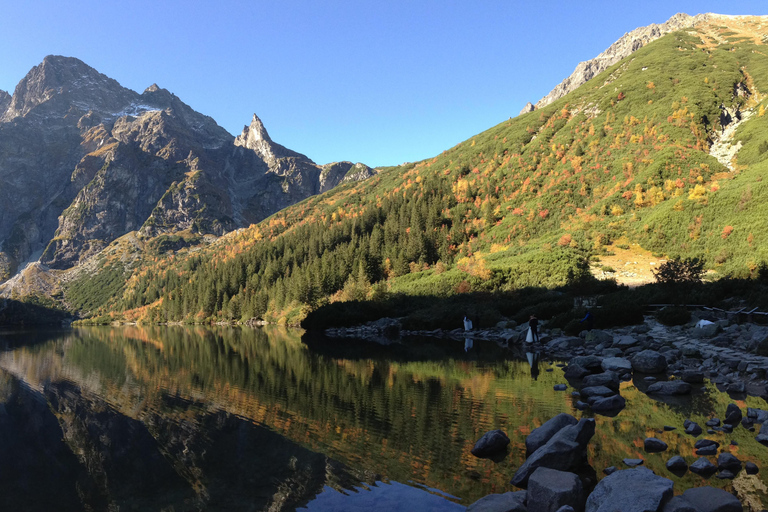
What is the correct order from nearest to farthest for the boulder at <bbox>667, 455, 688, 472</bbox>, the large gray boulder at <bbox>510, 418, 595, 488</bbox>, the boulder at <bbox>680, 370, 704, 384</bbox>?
1. the boulder at <bbox>667, 455, 688, 472</bbox>
2. the large gray boulder at <bbox>510, 418, 595, 488</bbox>
3. the boulder at <bbox>680, 370, 704, 384</bbox>

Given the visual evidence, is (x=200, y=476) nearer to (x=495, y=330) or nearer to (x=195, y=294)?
(x=495, y=330)

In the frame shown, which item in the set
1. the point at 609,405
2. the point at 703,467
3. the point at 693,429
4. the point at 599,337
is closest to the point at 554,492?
the point at 703,467

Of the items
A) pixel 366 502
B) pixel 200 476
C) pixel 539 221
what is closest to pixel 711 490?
pixel 366 502

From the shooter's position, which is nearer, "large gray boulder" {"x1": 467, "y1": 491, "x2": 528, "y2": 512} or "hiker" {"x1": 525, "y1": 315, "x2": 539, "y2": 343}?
"large gray boulder" {"x1": 467, "y1": 491, "x2": 528, "y2": 512}

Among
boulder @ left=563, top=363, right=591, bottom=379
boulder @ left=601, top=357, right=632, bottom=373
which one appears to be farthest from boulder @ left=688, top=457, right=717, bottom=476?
boulder @ left=601, top=357, right=632, bottom=373

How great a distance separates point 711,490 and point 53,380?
35451mm

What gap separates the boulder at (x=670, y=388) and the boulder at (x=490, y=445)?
8467 millimetres

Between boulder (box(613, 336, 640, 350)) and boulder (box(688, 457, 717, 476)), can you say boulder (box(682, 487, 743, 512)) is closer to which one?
boulder (box(688, 457, 717, 476))

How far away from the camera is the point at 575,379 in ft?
64.1

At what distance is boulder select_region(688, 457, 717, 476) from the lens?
8.85 metres

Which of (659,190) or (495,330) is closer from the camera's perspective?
(495,330)

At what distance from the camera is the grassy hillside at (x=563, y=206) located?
5441 cm

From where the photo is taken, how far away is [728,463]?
8.94 metres

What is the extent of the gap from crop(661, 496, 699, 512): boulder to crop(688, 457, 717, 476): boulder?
2.88 meters
